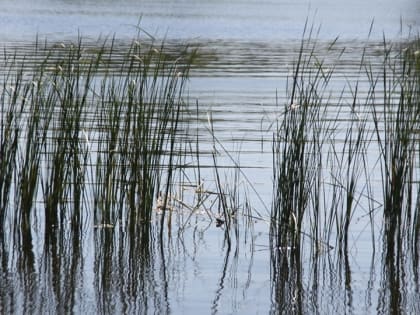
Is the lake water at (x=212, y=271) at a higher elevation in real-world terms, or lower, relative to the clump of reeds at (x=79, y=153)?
lower

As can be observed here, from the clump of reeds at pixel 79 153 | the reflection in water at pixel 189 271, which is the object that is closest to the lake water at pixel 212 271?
the reflection in water at pixel 189 271

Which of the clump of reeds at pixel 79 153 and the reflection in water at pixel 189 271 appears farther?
the clump of reeds at pixel 79 153

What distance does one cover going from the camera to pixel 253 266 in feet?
24.9

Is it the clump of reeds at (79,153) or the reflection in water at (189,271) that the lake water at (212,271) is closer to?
the reflection in water at (189,271)

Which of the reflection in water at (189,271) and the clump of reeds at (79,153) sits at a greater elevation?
the clump of reeds at (79,153)

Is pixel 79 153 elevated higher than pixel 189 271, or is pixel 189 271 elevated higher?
pixel 79 153

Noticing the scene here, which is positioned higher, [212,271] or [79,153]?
[79,153]

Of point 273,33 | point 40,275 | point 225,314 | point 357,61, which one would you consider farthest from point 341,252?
point 273,33

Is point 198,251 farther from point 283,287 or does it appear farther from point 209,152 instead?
point 209,152

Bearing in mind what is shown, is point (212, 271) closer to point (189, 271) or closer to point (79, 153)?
point (189, 271)


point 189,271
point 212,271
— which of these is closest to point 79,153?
point 189,271

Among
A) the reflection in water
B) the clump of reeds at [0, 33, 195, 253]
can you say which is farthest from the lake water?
the clump of reeds at [0, 33, 195, 253]

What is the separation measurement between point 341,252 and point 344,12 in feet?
171

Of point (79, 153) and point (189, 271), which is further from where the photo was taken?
point (79, 153)
